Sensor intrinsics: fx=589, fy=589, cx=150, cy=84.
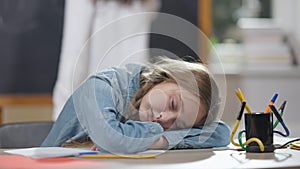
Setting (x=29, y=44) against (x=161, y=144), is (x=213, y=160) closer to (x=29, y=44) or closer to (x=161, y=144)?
(x=161, y=144)

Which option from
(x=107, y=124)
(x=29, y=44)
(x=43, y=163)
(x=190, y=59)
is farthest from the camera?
(x=29, y=44)

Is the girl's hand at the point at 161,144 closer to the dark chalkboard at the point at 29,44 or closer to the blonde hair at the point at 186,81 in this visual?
the blonde hair at the point at 186,81

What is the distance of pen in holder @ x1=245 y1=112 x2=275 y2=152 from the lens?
1.08 metres

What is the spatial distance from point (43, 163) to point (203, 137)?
383mm

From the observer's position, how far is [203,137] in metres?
1.19

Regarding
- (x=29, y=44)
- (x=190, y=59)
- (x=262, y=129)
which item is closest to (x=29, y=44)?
(x=29, y=44)

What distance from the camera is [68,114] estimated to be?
4.11 ft

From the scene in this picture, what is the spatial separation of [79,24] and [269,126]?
1.55 m

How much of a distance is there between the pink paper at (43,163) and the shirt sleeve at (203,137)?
24cm

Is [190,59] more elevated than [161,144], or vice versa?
[190,59]

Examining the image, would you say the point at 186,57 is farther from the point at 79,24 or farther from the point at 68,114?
the point at 79,24

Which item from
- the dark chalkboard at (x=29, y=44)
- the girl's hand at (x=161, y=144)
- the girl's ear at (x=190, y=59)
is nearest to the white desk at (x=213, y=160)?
the girl's hand at (x=161, y=144)

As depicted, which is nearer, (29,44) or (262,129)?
(262,129)

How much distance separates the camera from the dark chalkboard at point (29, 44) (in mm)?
2590
